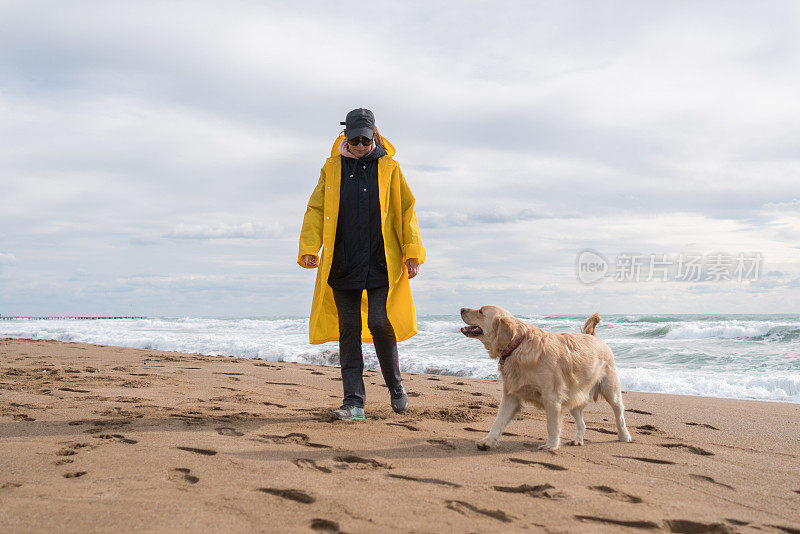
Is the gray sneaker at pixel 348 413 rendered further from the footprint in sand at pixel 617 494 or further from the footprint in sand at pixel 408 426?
the footprint in sand at pixel 617 494

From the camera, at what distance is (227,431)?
4.19 meters

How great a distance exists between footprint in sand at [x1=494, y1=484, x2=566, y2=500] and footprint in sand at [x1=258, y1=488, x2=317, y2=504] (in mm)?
973

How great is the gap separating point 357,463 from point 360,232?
205cm

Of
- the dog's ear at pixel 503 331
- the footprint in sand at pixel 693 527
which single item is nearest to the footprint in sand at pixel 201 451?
the dog's ear at pixel 503 331

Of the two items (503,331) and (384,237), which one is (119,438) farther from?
(503,331)

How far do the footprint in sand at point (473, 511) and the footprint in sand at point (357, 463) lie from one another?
73 cm

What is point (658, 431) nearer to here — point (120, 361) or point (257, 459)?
point (257, 459)

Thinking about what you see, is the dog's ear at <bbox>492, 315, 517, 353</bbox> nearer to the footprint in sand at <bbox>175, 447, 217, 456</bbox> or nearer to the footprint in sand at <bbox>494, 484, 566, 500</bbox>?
the footprint in sand at <bbox>494, 484, 566, 500</bbox>

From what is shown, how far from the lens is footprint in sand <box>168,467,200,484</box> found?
9.75ft

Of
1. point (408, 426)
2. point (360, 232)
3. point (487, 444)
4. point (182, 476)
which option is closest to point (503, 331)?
point (487, 444)

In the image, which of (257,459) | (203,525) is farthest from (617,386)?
(203,525)

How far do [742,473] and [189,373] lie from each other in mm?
6864

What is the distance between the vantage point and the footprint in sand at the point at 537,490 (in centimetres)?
285

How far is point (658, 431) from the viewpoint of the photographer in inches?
189
